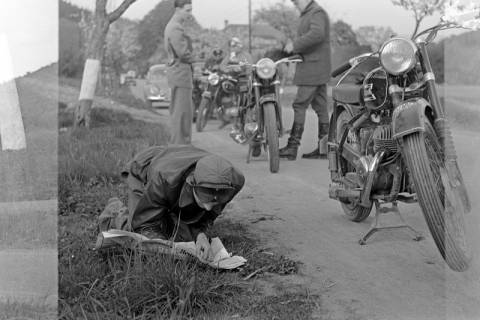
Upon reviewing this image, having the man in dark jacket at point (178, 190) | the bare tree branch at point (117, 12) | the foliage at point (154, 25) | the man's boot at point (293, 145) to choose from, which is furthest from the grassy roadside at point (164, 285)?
the bare tree branch at point (117, 12)

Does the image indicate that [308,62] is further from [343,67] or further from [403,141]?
[403,141]

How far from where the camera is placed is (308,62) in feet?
23.8

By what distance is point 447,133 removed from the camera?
326cm

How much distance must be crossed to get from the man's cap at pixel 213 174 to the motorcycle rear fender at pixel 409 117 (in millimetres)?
853

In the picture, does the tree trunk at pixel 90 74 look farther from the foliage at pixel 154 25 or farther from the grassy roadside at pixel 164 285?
the grassy roadside at pixel 164 285

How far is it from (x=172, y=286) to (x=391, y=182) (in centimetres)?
155

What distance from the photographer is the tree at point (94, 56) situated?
32.0 feet

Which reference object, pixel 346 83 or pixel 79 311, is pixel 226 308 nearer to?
pixel 79 311

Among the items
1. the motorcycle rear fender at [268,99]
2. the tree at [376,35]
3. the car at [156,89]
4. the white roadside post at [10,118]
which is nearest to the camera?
the white roadside post at [10,118]

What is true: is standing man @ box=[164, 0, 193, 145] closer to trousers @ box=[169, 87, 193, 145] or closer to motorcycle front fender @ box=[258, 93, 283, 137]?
trousers @ box=[169, 87, 193, 145]

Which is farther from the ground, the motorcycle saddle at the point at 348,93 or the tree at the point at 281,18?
the tree at the point at 281,18

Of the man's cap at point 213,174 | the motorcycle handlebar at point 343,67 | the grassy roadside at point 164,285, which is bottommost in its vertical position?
the grassy roadside at point 164,285

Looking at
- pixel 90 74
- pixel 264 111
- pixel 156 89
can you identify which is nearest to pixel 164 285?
pixel 264 111

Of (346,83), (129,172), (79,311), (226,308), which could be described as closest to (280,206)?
(346,83)
